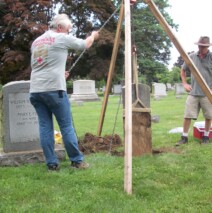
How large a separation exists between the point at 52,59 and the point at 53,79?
246 mm

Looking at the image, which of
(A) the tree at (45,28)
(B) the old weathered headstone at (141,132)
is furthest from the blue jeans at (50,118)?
(A) the tree at (45,28)

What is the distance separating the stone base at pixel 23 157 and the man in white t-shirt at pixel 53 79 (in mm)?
705

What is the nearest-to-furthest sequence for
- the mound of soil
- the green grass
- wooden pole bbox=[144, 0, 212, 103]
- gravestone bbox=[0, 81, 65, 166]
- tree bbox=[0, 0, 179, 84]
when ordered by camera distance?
the green grass < wooden pole bbox=[144, 0, 212, 103] < gravestone bbox=[0, 81, 65, 166] < the mound of soil < tree bbox=[0, 0, 179, 84]

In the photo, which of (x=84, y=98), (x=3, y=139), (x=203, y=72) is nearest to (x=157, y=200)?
(x=3, y=139)

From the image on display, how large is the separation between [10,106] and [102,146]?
1.79 m

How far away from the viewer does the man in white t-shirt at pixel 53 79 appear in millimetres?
4867

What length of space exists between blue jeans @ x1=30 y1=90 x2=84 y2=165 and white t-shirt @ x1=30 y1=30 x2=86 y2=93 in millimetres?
100

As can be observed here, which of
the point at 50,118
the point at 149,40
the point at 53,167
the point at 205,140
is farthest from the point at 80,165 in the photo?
the point at 149,40

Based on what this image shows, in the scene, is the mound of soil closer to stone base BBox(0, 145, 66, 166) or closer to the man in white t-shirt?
stone base BBox(0, 145, 66, 166)

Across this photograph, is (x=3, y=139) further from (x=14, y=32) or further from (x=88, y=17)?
(x=88, y=17)

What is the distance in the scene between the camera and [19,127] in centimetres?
597

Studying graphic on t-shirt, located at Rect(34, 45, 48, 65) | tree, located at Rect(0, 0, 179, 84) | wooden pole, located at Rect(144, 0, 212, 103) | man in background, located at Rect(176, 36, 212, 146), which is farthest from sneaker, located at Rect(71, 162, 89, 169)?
tree, located at Rect(0, 0, 179, 84)

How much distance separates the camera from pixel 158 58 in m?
47.5

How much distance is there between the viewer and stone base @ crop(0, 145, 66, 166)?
5617 mm
